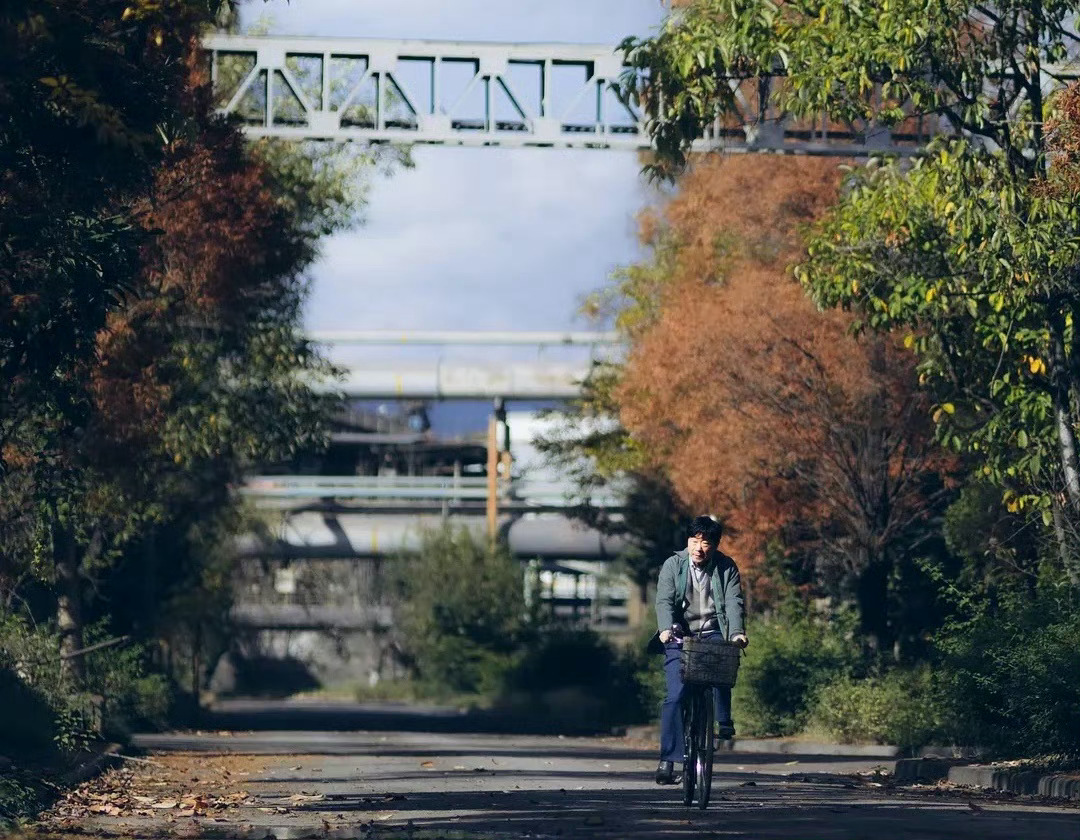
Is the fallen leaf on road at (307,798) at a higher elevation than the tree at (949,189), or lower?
lower

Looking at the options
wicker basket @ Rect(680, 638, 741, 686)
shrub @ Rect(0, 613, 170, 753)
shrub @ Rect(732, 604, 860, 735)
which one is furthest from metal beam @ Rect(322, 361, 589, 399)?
wicker basket @ Rect(680, 638, 741, 686)

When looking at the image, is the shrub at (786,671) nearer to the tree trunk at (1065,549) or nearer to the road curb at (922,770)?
the tree trunk at (1065,549)

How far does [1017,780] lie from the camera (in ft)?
51.7

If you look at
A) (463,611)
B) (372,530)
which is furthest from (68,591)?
(372,530)

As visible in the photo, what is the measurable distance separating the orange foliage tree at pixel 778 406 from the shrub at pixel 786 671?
126 centimetres

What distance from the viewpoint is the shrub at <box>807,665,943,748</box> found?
74.8ft

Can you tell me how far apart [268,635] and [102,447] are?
183 ft

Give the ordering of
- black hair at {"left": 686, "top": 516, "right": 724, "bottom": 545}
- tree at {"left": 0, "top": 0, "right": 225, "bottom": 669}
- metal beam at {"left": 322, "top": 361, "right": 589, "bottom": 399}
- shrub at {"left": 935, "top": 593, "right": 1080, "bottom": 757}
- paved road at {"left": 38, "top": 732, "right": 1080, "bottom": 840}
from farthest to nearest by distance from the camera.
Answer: metal beam at {"left": 322, "top": 361, "right": 589, "bottom": 399}
shrub at {"left": 935, "top": 593, "right": 1080, "bottom": 757}
black hair at {"left": 686, "top": 516, "right": 724, "bottom": 545}
tree at {"left": 0, "top": 0, "right": 225, "bottom": 669}
paved road at {"left": 38, "top": 732, "right": 1080, "bottom": 840}

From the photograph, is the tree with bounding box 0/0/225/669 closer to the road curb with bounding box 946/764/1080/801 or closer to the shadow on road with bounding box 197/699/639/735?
the road curb with bounding box 946/764/1080/801

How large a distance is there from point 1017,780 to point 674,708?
3914mm

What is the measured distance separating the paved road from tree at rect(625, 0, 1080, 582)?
3.95m

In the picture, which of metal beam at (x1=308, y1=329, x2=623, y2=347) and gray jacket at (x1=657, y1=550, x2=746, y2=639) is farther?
metal beam at (x1=308, y1=329, x2=623, y2=347)

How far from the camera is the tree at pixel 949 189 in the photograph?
1770cm

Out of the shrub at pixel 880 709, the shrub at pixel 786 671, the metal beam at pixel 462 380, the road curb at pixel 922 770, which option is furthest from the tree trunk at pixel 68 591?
the metal beam at pixel 462 380
